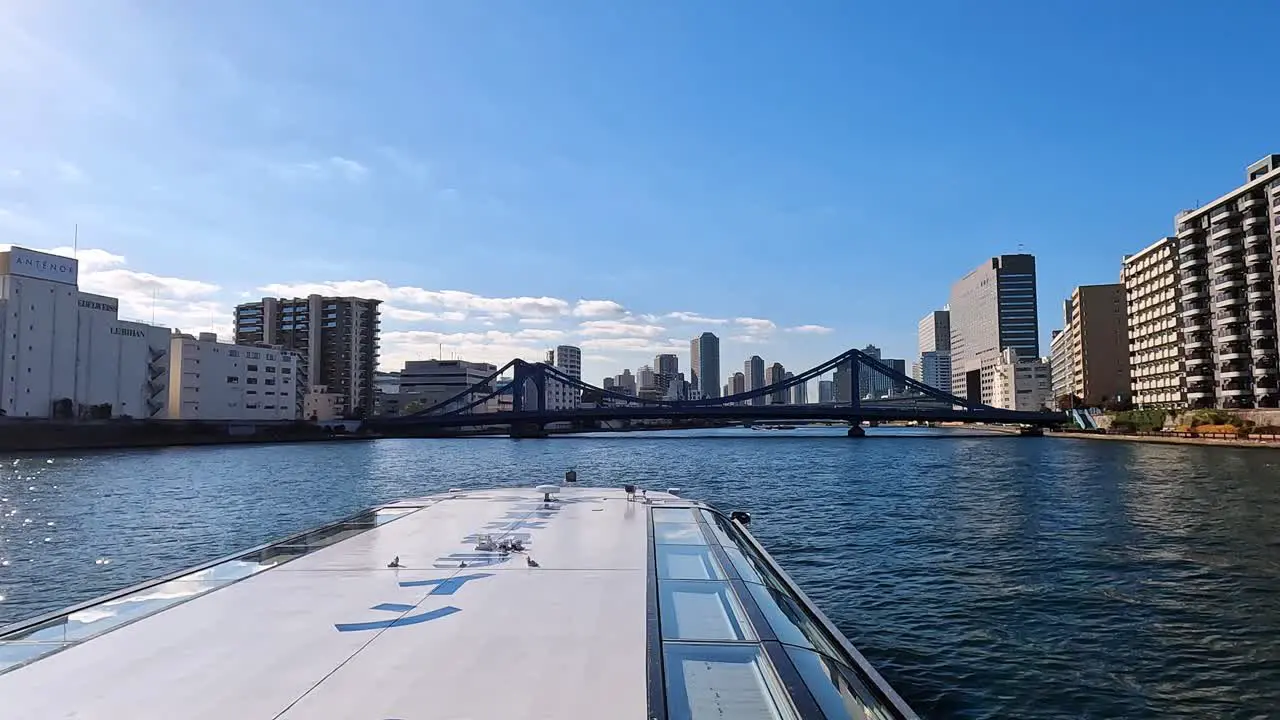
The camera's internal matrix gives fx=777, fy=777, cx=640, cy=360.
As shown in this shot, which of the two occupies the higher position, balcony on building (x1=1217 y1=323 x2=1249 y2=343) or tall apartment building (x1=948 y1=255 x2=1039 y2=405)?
tall apartment building (x1=948 y1=255 x2=1039 y2=405)

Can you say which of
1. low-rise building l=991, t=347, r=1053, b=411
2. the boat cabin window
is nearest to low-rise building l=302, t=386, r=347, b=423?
the boat cabin window

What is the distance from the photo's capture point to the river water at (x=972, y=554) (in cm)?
905

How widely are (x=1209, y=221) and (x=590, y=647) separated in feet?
287

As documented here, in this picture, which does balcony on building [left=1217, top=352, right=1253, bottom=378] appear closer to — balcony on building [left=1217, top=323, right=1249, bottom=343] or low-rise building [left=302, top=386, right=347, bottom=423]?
balcony on building [left=1217, top=323, right=1249, bottom=343]

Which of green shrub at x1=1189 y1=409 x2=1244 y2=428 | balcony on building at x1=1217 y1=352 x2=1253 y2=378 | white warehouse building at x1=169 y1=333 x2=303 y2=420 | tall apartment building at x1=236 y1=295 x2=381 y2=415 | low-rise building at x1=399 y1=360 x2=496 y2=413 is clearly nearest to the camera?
green shrub at x1=1189 y1=409 x2=1244 y2=428

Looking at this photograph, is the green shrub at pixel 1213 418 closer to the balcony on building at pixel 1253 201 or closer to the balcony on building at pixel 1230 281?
the balcony on building at pixel 1230 281

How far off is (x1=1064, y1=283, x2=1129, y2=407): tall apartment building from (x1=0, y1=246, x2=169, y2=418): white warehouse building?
4434 inches

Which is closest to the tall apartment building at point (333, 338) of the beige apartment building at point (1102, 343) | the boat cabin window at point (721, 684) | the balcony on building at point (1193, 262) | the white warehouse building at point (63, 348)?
the white warehouse building at point (63, 348)

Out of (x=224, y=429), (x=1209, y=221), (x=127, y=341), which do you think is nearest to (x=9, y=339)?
(x=127, y=341)

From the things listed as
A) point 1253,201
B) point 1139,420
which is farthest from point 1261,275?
point 1139,420

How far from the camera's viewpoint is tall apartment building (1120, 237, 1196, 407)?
3088 inches

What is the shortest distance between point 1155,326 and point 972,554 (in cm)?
8181

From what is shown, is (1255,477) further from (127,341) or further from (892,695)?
(127,341)

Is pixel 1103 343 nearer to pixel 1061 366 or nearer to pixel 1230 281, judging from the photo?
pixel 1230 281
